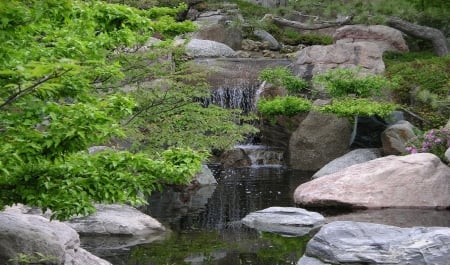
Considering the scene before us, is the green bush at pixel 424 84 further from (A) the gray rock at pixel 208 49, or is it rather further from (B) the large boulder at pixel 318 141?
(A) the gray rock at pixel 208 49

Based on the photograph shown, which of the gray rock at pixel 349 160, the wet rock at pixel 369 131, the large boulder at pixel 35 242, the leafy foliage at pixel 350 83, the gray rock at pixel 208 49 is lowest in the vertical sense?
the large boulder at pixel 35 242

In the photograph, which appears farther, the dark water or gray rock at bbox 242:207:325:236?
gray rock at bbox 242:207:325:236

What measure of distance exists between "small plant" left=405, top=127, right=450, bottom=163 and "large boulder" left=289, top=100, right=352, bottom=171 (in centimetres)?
278

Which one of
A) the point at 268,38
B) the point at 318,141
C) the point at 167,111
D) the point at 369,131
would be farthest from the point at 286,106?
the point at 268,38

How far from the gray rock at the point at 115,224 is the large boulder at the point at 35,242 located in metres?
2.36

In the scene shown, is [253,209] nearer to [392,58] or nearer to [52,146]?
[52,146]

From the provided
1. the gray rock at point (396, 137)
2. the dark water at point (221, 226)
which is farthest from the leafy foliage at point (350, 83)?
the dark water at point (221, 226)

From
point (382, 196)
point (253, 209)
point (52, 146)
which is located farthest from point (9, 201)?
point (382, 196)

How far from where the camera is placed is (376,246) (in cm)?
817

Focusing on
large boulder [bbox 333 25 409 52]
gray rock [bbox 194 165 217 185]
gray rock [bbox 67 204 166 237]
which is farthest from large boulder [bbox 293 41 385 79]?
gray rock [bbox 67 204 166 237]

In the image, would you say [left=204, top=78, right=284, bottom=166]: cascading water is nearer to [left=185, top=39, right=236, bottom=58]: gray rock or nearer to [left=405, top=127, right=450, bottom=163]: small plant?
[left=185, top=39, right=236, bottom=58]: gray rock

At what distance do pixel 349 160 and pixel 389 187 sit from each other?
10.7 ft

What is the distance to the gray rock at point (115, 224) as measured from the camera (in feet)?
32.4

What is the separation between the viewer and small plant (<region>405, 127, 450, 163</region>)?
46.3 ft
